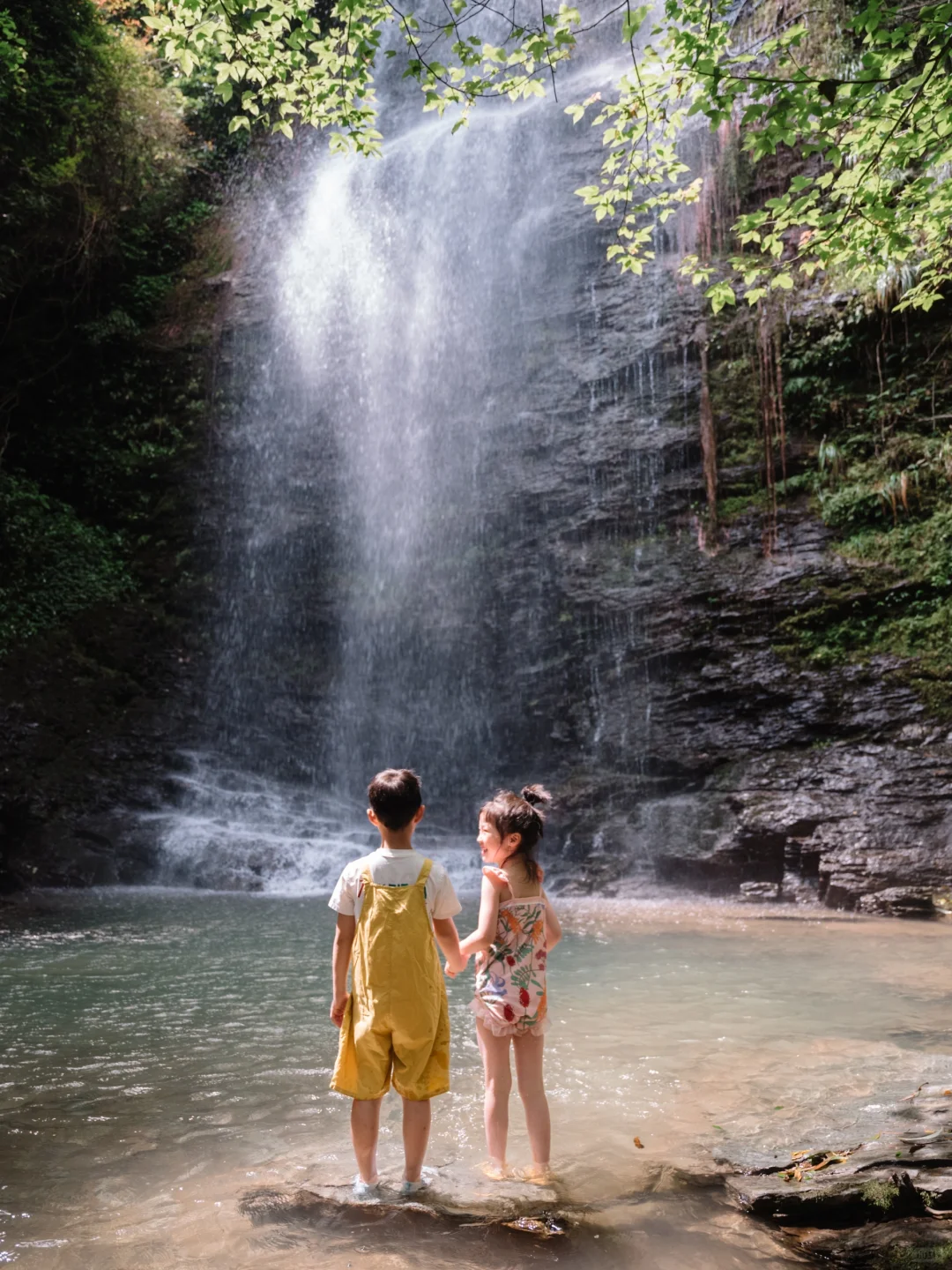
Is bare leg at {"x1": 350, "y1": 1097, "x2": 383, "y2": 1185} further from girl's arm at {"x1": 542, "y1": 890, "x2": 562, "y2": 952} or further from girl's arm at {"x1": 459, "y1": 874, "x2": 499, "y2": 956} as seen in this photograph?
girl's arm at {"x1": 542, "y1": 890, "x2": 562, "y2": 952}

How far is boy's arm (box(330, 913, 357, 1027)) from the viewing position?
287cm

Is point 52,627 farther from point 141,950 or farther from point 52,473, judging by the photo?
point 141,950

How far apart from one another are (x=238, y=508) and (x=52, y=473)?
352 centimetres

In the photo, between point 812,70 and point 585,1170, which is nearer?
point 585,1170

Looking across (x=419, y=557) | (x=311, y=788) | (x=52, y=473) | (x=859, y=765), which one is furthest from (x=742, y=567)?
(x=52, y=473)

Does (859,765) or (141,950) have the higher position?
(859,765)

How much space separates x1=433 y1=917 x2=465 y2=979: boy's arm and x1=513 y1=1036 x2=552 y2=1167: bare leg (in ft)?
1.25

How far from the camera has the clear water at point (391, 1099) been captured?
2.50 metres

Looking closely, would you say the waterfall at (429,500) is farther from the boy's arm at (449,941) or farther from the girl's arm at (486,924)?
the boy's arm at (449,941)

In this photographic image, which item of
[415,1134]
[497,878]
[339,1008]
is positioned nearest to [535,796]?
[497,878]

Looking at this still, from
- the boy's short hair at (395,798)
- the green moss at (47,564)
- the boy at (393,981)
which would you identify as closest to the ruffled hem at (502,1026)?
the boy at (393,981)

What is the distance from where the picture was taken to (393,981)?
283 cm

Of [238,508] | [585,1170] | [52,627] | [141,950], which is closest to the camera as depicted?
[585,1170]

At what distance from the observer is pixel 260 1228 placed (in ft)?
8.42
